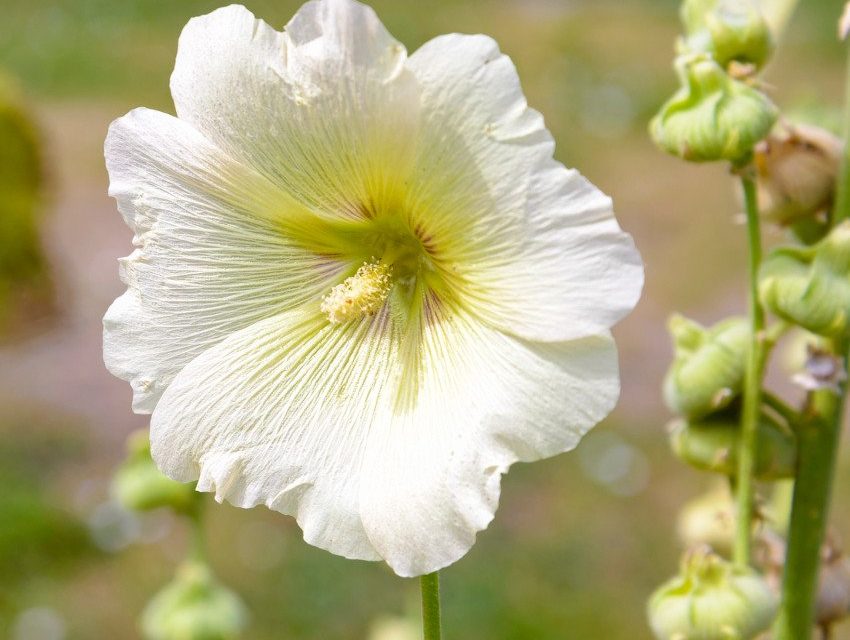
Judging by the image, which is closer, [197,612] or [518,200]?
[518,200]

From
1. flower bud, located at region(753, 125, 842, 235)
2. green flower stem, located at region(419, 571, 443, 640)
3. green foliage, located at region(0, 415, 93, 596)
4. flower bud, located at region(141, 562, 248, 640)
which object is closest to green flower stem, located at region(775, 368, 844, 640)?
flower bud, located at region(753, 125, 842, 235)

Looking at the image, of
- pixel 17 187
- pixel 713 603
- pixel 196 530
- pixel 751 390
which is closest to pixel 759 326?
pixel 751 390

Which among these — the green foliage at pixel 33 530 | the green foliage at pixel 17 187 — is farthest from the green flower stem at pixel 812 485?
the green foliage at pixel 17 187

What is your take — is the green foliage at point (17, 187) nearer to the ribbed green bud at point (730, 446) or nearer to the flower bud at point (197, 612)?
the flower bud at point (197, 612)

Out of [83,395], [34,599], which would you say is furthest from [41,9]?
[34,599]

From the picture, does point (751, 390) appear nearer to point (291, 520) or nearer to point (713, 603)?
point (713, 603)
